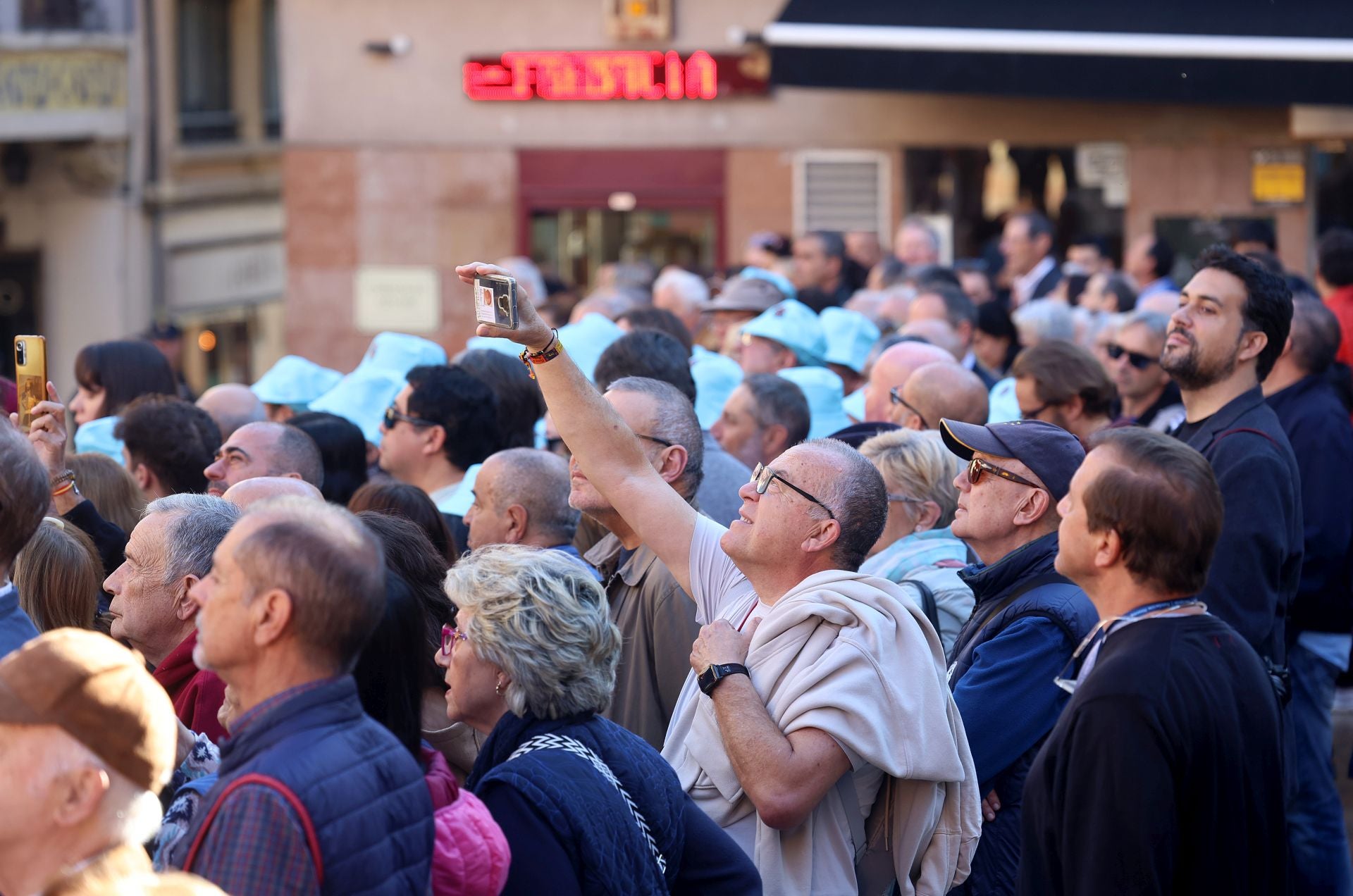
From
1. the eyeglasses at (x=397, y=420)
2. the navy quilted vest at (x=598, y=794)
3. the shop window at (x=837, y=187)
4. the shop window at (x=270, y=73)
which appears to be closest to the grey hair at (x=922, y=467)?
the eyeglasses at (x=397, y=420)

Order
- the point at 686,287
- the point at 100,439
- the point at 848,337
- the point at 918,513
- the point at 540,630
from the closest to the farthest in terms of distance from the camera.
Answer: the point at 540,630
the point at 918,513
the point at 100,439
the point at 848,337
the point at 686,287

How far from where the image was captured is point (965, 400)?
19.0ft

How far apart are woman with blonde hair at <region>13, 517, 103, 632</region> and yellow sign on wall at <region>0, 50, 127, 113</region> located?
1310cm

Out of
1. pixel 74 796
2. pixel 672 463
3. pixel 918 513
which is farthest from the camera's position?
pixel 918 513

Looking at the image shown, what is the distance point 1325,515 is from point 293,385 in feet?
14.7

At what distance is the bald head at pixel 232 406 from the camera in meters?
6.41

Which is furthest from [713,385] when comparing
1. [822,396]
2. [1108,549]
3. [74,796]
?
[74,796]

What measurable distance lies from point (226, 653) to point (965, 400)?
374 cm

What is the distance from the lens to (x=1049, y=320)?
337 inches

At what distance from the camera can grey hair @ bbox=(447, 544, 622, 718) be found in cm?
312

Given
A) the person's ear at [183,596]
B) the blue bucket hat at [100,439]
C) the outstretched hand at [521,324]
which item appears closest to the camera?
the outstretched hand at [521,324]

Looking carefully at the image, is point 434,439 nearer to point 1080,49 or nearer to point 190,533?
point 190,533

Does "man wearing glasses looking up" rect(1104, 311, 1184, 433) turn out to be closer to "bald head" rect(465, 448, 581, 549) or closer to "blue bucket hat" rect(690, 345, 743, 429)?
"blue bucket hat" rect(690, 345, 743, 429)

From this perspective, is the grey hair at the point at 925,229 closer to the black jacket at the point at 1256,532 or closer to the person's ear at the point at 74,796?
the black jacket at the point at 1256,532
